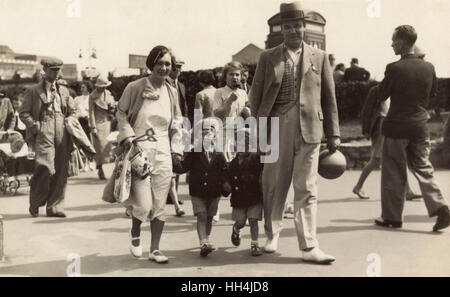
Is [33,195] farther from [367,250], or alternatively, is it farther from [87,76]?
[87,76]

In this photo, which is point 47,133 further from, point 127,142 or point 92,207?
point 127,142

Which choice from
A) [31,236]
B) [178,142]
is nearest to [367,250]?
[178,142]

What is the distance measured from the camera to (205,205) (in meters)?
6.15

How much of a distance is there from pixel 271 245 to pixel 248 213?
40cm

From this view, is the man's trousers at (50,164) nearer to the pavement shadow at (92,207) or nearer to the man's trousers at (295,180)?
the pavement shadow at (92,207)

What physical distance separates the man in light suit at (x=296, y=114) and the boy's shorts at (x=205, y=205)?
1.77ft

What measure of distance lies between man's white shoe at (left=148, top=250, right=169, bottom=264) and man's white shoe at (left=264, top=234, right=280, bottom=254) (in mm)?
1034

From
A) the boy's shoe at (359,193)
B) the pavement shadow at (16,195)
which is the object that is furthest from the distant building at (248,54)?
the boy's shoe at (359,193)

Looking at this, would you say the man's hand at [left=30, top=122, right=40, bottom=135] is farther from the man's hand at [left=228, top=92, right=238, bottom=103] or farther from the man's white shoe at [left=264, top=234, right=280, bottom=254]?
the man's white shoe at [left=264, top=234, right=280, bottom=254]

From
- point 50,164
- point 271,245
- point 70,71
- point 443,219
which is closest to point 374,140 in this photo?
point 443,219

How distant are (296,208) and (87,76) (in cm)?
1932

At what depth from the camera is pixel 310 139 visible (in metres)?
5.82

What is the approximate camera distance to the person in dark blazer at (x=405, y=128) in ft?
23.2

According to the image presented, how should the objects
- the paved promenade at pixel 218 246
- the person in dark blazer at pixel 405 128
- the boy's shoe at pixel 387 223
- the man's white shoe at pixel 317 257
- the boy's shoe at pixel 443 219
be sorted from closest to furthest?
1. the paved promenade at pixel 218 246
2. the man's white shoe at pixel 317 257
3. the boy's shoe at pixel 443 219
4. the person in dark blazer at pixel 405 128
5. the boy's shoe at pixel 387 223
